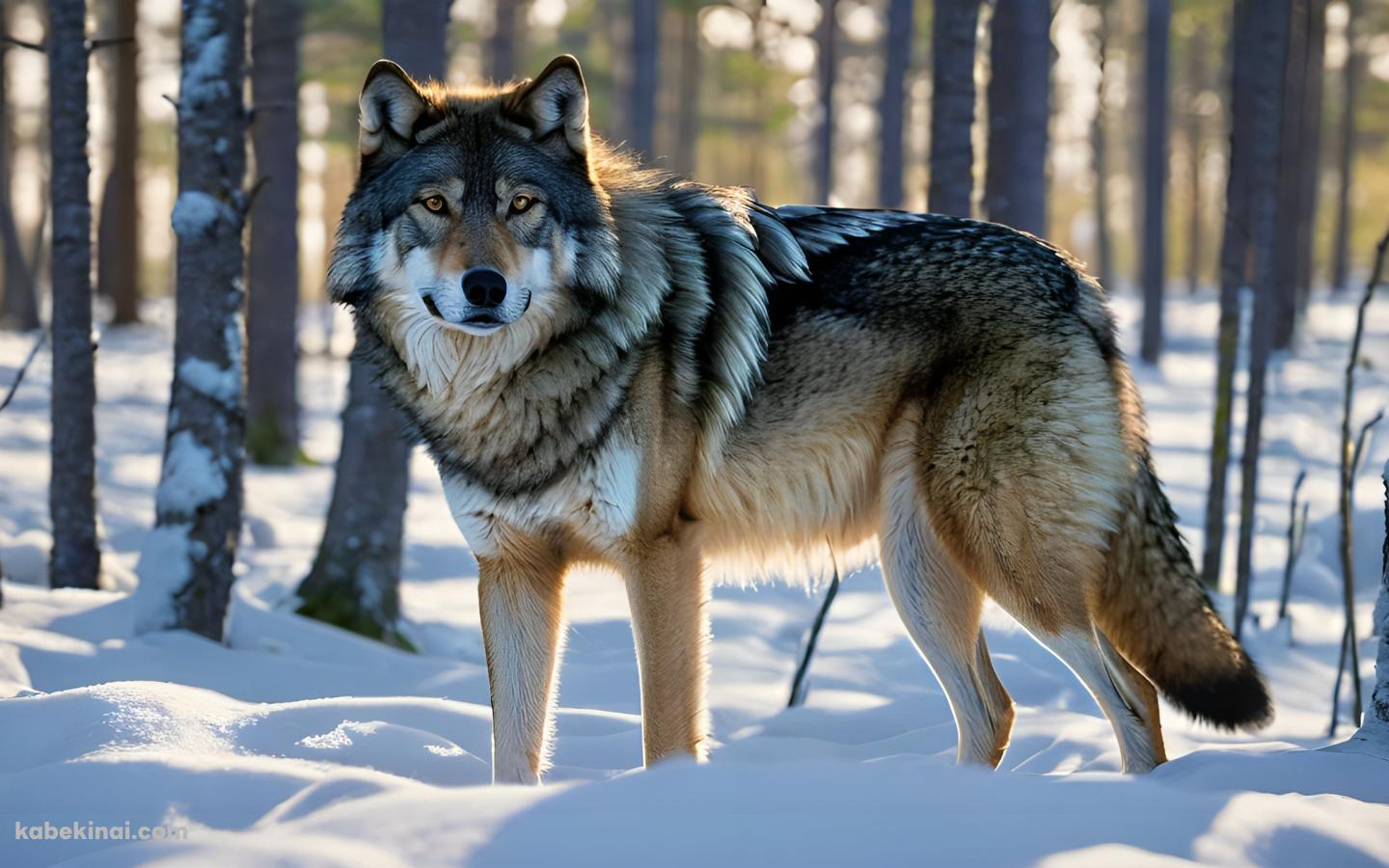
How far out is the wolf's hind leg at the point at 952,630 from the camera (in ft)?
13.3

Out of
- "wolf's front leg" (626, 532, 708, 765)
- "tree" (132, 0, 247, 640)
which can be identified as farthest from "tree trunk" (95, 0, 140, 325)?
"wolf's front leg" (626, 532, 708, 765)

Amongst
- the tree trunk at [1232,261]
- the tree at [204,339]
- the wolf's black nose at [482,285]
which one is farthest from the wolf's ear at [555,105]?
the tree trunk at [1232,261]

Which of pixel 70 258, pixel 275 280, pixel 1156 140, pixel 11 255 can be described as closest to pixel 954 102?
pixel 70 258

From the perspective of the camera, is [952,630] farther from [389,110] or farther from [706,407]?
[389,110]

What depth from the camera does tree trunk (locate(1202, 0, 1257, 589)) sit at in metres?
7.13

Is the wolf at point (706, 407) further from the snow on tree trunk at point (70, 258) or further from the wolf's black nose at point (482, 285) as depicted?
the snow on tree trunk at point (70, 258)

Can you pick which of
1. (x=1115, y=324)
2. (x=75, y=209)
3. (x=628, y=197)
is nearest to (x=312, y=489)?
(x=75, y=209)

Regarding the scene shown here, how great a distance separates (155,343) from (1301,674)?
1568 cm

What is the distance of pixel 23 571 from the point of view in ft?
22.2

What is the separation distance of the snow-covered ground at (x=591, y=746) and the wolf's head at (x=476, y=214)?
130 cm

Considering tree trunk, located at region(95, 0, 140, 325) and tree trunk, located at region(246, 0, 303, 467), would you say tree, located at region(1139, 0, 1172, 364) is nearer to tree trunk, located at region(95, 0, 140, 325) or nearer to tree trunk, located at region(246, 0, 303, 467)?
tree trunk, located at region(246, 0, 303, 467)

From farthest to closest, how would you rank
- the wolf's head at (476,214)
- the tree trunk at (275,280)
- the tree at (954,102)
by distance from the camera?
the tree trunk at (275,280), the tree at (954,102), the wolf's head at (476,214)

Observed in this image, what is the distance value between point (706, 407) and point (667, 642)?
72cm

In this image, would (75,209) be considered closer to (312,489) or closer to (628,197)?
(628,197)
